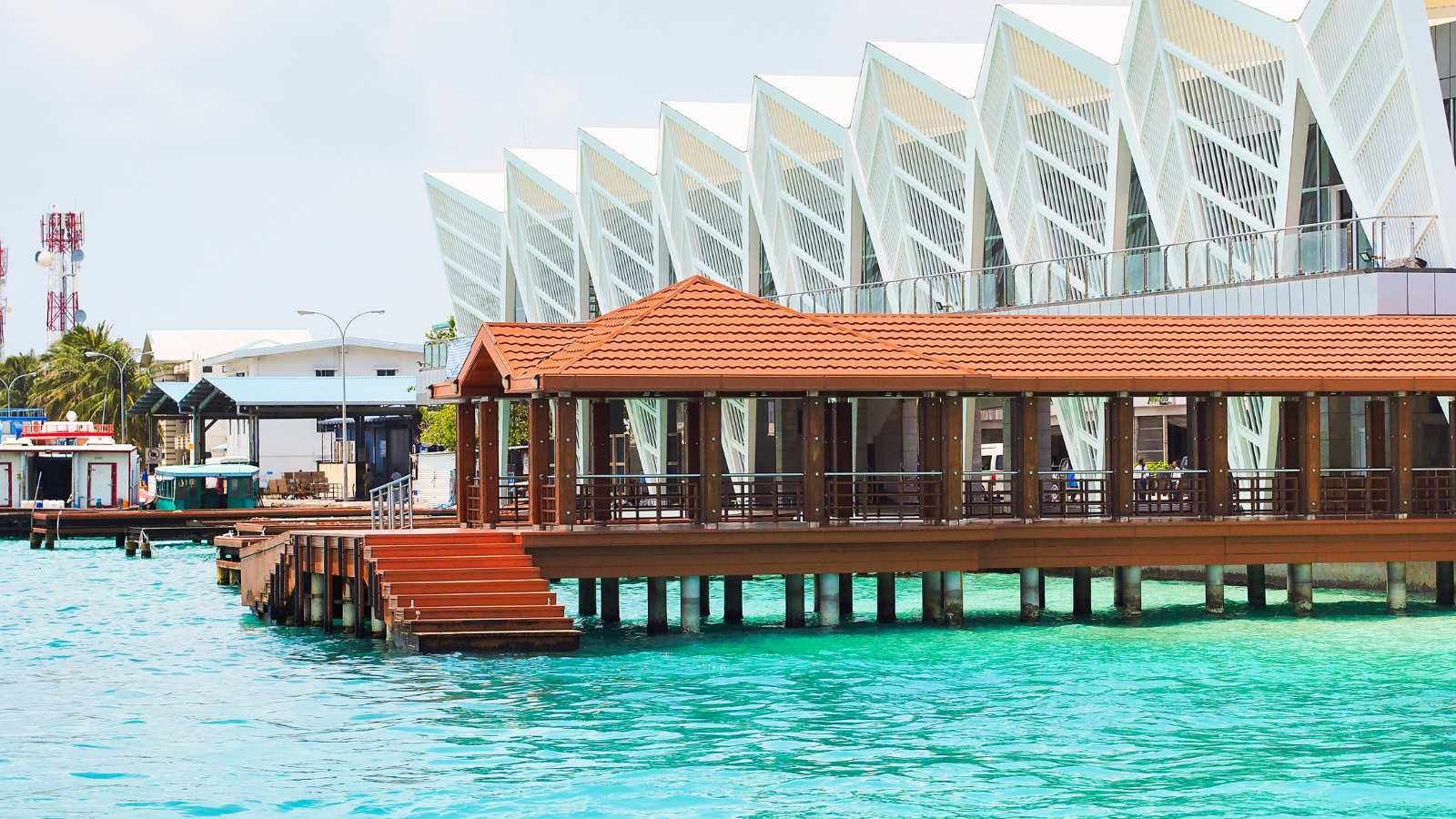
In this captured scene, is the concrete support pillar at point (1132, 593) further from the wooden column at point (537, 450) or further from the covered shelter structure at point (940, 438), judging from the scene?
the wooden column at point (537, 450)

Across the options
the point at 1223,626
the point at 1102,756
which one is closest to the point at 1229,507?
the point at 1223,626

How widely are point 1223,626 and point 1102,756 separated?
13035 millimetres

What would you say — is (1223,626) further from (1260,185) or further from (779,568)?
(1260,185)

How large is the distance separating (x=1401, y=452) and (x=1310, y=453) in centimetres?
171

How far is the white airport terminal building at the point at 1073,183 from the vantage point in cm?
4488

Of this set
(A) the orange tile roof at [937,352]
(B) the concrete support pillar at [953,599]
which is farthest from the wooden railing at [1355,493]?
(B) the concrete support pillar at [953,599]

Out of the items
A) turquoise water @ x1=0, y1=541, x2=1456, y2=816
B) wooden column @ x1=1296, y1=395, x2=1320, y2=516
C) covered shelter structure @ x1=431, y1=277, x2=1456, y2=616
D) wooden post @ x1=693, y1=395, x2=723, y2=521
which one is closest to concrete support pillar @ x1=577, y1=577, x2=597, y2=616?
covered shelter structure @ x1=431, y1=277, x2=1456, y2=616

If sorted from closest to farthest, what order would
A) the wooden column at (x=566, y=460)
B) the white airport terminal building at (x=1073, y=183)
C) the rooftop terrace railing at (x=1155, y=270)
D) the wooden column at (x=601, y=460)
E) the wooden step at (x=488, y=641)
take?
the wooden step at (x=488, y=641) < the wooden column at (x=566, y=460) < the wooden column at (x=601, y=460) < the rooftop terrace railing at (x=1155, y=270) < the white airport terminal building at (x=1073, y=183)

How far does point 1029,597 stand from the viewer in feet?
119

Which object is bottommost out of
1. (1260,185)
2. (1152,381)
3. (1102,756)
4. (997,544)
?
(1102,756)

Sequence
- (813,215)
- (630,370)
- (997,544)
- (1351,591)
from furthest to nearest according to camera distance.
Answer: (813,215) < (1351,591) < (997,544) < (630,370)

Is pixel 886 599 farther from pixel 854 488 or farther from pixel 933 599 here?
pixel 854 488

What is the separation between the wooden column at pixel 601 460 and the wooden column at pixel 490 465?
1.71 meters

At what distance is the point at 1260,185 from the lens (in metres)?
50.9
